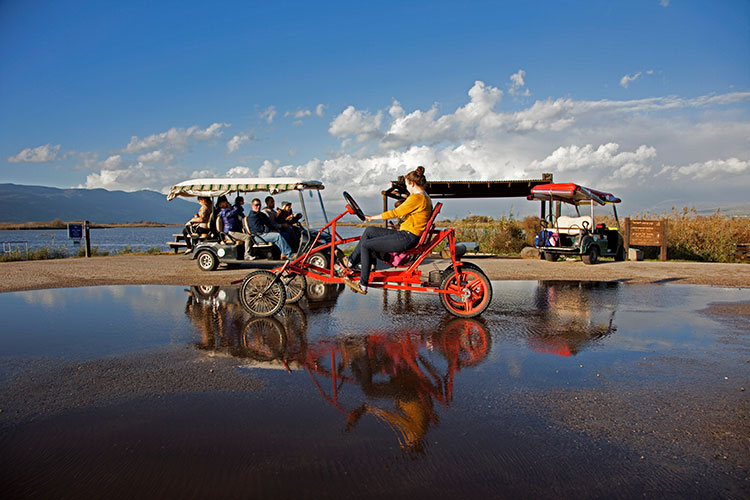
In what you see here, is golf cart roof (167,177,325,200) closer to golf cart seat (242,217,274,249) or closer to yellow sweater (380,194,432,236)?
golf cart seat (242,217,274,249)

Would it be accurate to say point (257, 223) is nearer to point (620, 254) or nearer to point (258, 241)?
point (258, 241)

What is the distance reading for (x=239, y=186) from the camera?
14.9 metres

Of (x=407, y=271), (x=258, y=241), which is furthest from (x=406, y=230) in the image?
→ (x=258, y=241)

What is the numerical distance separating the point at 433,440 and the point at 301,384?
1.51 metres

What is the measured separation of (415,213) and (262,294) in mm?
2620

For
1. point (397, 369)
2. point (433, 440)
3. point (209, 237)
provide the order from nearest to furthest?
1. point (433, 440)
2. point (397, 369)
3. point (209, 237)

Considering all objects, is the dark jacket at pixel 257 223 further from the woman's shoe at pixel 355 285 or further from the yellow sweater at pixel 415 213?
the yellow sweater at pixel 415 213

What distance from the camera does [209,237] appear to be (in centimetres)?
1420

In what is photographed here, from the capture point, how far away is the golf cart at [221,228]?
44.6 ft

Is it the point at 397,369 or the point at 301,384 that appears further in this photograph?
the point at 397,369

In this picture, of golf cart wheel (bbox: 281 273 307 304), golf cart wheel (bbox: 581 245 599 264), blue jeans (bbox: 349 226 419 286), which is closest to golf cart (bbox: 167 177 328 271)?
golf cart wheel (bbox: 281 273 307 304)

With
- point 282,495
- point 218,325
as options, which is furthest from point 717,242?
point 282,495

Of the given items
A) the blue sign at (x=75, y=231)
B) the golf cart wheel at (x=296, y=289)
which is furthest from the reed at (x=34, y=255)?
the golf cart wheel at (x=296, y=289)

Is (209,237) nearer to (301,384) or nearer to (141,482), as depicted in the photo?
(301,384)
